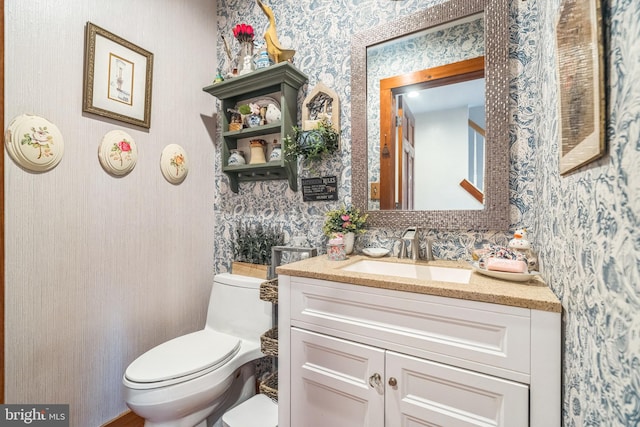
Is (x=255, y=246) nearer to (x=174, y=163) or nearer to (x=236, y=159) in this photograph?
(x=236, y=159)

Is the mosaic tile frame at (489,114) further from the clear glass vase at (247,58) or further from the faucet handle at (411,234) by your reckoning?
the clear glass vase at (247,58)

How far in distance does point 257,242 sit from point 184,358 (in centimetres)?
75

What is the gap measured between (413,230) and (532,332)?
24.2 inches

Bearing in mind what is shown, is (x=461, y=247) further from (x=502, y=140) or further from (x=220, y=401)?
(x=220, y=401)

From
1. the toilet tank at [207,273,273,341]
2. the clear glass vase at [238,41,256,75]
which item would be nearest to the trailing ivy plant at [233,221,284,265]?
the toilet tank at [207,273,273,341]

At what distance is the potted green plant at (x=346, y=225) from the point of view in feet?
4.85

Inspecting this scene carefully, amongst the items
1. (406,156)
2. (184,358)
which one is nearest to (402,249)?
(406,156)

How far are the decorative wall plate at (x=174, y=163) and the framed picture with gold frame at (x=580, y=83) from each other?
190 centimetres

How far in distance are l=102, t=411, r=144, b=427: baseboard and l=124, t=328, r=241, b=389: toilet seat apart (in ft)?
1.65

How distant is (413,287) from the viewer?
935 millimetres

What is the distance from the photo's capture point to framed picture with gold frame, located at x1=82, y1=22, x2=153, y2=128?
1.44 meters

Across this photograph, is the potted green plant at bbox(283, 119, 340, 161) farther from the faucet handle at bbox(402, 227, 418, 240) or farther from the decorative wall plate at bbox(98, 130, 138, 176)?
the decorative wall plate at bbox(98, 130, 138, 176)

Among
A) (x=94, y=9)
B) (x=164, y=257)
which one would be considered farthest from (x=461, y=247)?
(x=94, y=9)

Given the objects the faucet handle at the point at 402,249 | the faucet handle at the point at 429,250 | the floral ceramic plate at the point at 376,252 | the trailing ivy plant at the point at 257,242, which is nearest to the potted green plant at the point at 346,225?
the floral ceramic plate at the point at 376,252
